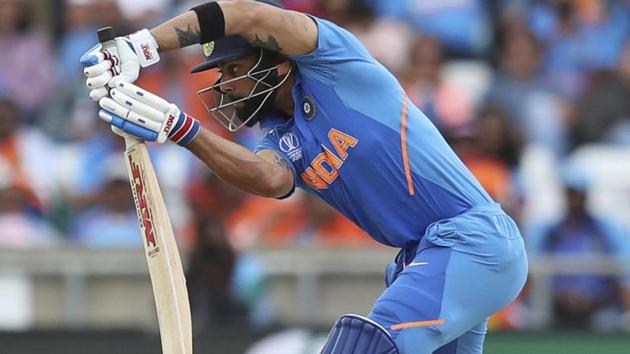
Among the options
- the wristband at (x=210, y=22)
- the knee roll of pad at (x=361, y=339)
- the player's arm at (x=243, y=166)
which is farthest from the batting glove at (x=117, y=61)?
the knee roll of pad at (x=361, y=339)

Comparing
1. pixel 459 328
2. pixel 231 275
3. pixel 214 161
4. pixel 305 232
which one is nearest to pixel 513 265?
pixel 459 328

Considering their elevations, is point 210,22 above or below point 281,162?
above

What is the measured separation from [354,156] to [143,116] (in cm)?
84

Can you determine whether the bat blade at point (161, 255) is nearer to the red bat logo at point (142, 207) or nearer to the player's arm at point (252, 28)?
the red bat logo at point (142, 207)

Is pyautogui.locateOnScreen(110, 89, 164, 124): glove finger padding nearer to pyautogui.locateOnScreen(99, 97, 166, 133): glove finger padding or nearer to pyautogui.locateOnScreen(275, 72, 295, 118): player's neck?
pyautogui.locateOnScreen(99, 97, 166, 133): glove finger padding

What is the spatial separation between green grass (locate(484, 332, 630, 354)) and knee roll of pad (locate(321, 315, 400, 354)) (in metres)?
3.11

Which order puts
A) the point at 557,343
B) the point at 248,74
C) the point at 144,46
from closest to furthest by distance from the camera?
the point at 144,46 → the point at 248,74 → the point at 557,343

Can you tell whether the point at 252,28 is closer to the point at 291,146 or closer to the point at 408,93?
the point at 291,146

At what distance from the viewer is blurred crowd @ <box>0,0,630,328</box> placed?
8250 mm

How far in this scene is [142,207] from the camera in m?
4.92

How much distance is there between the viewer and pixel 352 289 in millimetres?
8047

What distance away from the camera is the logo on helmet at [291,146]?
5.09m

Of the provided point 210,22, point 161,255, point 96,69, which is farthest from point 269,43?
point 161,255

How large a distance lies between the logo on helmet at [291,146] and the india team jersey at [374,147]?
0.04 metres
